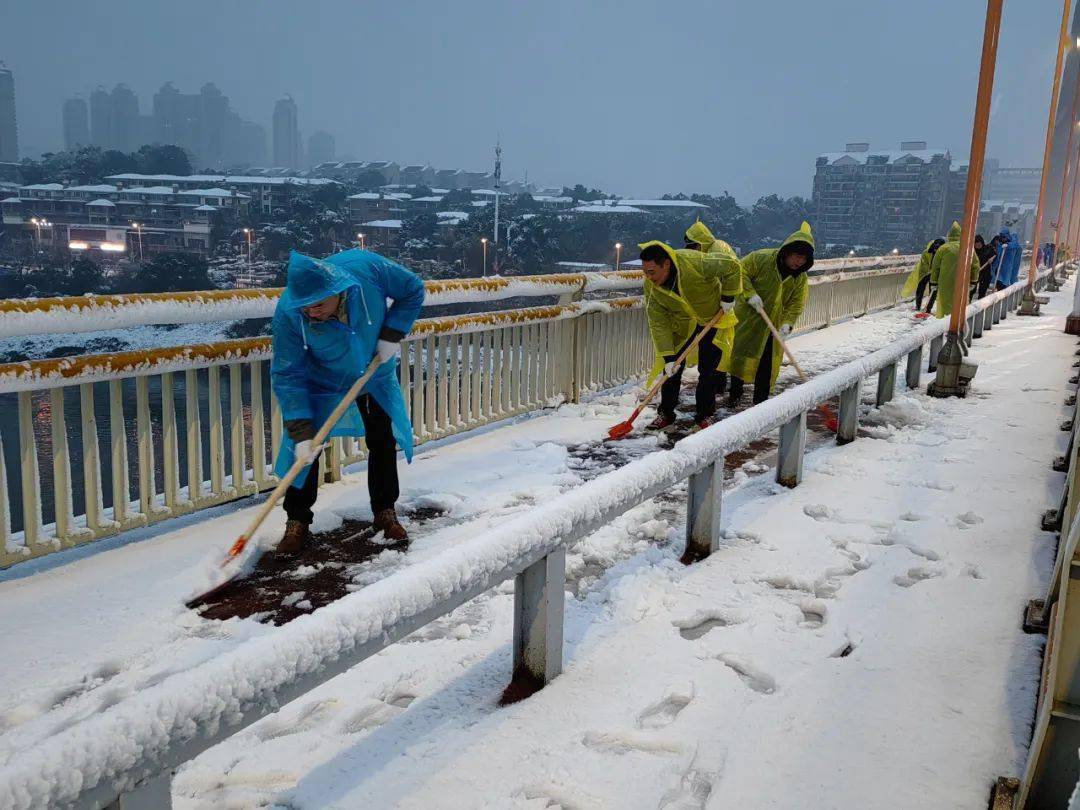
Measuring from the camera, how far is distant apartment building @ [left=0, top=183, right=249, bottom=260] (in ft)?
341

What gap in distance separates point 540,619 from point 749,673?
81 centimetres

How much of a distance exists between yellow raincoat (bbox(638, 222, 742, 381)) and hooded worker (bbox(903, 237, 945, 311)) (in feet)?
34.1

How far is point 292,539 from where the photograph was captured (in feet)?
15.0

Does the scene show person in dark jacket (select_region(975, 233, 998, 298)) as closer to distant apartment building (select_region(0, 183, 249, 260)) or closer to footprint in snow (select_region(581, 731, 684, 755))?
footprint in snow (select_region(581, 731, 684, 755))

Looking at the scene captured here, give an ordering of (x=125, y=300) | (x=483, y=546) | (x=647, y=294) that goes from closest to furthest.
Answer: (x=483, y=546), (x=125, y=300), (x=647, y=294)

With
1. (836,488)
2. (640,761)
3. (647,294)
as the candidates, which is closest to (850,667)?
(640,761)

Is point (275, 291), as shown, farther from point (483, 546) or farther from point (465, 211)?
point (465, 211)

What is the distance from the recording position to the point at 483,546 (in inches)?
105

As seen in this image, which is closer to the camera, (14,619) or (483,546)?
(483,546)

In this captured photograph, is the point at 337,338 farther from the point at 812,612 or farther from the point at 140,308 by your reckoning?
the point at 812,612

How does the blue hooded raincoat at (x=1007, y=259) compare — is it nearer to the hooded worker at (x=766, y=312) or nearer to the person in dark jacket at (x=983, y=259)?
the person in dark jacket at (x=983, y=259)

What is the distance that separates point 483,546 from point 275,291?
3167 mm

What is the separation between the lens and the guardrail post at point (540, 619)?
299cm

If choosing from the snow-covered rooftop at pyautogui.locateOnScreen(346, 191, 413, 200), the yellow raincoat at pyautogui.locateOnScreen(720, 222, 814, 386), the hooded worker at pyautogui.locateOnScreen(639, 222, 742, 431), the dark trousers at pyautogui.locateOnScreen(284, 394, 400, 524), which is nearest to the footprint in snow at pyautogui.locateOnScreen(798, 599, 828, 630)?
the dark trousers at pyautogui.locateOnScreen(284, 394, 400, 524)
